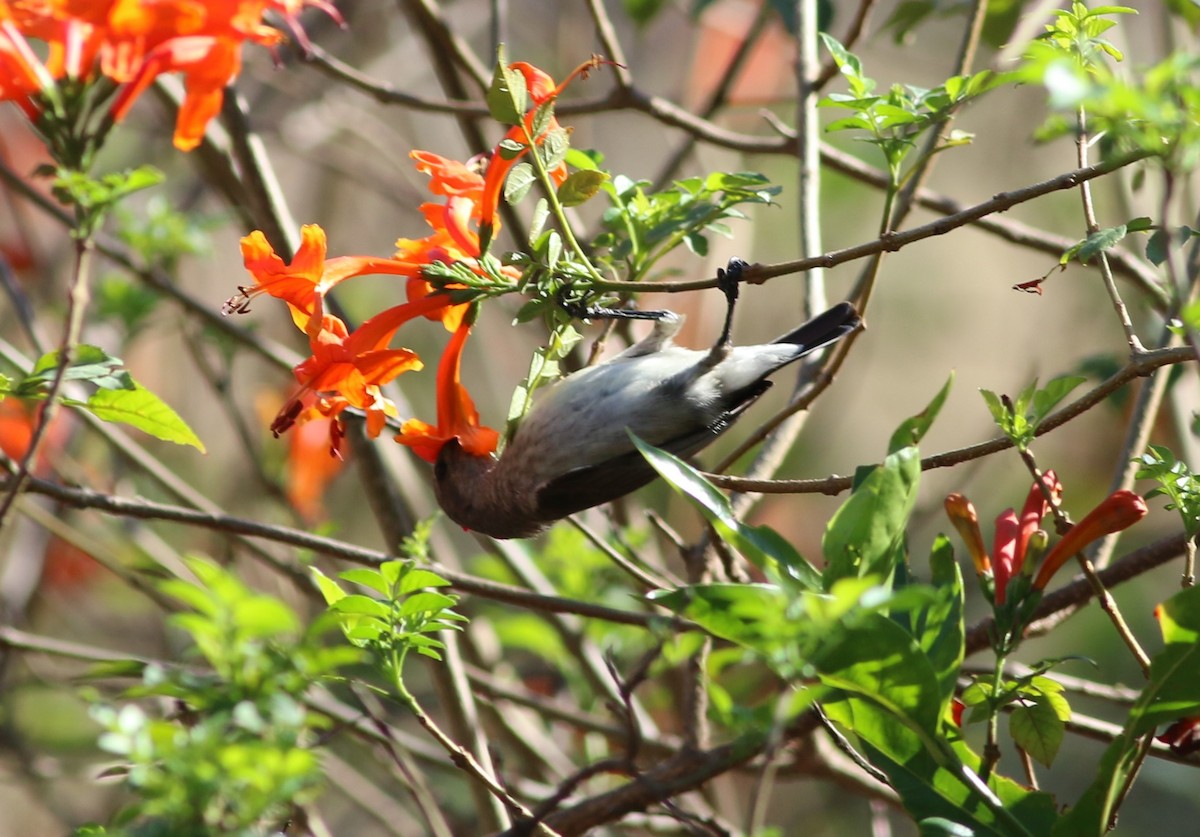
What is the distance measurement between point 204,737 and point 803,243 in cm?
194

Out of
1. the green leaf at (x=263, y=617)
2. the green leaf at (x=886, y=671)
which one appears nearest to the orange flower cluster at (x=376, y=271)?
the green leaf at (x=263, y=617)

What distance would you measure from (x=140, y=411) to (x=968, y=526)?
1439 millimetres

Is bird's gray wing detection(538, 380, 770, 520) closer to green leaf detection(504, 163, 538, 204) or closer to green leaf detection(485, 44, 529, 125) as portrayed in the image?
green leaf detection(504, 163, 538, 204)

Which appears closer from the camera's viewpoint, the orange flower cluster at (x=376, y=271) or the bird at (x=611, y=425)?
the orange flower cluster at (x=376, y=271)

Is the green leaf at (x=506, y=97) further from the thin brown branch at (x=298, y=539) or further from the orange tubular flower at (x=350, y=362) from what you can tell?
the thin brown branch at (x=298, y=539)

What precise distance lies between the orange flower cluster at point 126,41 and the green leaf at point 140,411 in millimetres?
472

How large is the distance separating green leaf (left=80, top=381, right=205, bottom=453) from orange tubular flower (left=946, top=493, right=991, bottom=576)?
1.30m

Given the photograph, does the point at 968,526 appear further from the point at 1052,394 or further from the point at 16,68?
the point at 16,68

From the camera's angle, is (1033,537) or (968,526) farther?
(968,526)

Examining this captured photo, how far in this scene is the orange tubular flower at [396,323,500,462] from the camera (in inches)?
97.0

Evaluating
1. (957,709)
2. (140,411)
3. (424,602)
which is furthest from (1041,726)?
(140,411)

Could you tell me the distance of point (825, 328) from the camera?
9.05ft

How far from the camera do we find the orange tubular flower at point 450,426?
2.46 metres

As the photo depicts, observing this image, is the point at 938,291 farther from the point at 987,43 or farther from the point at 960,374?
the point at 987,43
